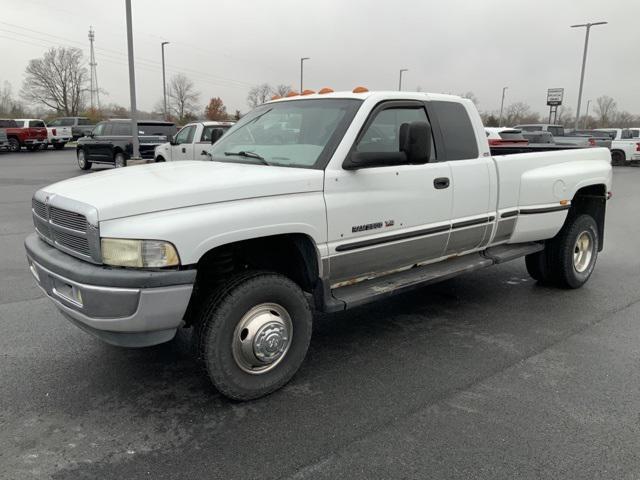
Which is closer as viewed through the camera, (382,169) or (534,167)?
(382,169)

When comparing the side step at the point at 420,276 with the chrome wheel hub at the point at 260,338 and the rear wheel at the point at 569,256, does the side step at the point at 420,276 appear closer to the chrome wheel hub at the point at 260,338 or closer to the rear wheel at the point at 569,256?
the rear wheel at the point at 569,256

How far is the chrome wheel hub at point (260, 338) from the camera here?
10.9ft

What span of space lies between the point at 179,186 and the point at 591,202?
4.80 metres

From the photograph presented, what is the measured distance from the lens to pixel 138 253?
2879 mm

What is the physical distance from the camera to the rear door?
445 cm

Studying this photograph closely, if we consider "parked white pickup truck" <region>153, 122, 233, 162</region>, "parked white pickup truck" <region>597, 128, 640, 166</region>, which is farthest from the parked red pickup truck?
"parked white pickup truck" <region>597, 128, 640, 166</region>

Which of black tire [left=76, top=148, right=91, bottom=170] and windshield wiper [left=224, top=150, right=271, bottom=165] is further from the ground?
windshield wiper [left=224, top=150, right=271, bottom=165]

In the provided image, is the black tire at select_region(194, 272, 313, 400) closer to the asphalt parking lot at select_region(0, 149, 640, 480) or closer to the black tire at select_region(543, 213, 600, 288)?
the asphalt parking lot at select_region(0, 149, 640, 480)

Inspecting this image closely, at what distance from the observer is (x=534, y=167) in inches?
201

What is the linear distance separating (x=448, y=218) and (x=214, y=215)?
2.13 meters

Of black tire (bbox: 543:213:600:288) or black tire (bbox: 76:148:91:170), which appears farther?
black tire (bbox: 76:148:91:170)

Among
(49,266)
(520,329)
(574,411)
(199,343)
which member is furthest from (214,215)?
(520,329)

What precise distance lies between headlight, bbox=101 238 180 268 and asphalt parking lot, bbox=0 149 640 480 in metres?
1.00

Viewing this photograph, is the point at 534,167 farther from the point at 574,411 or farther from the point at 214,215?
the point at 214,215
